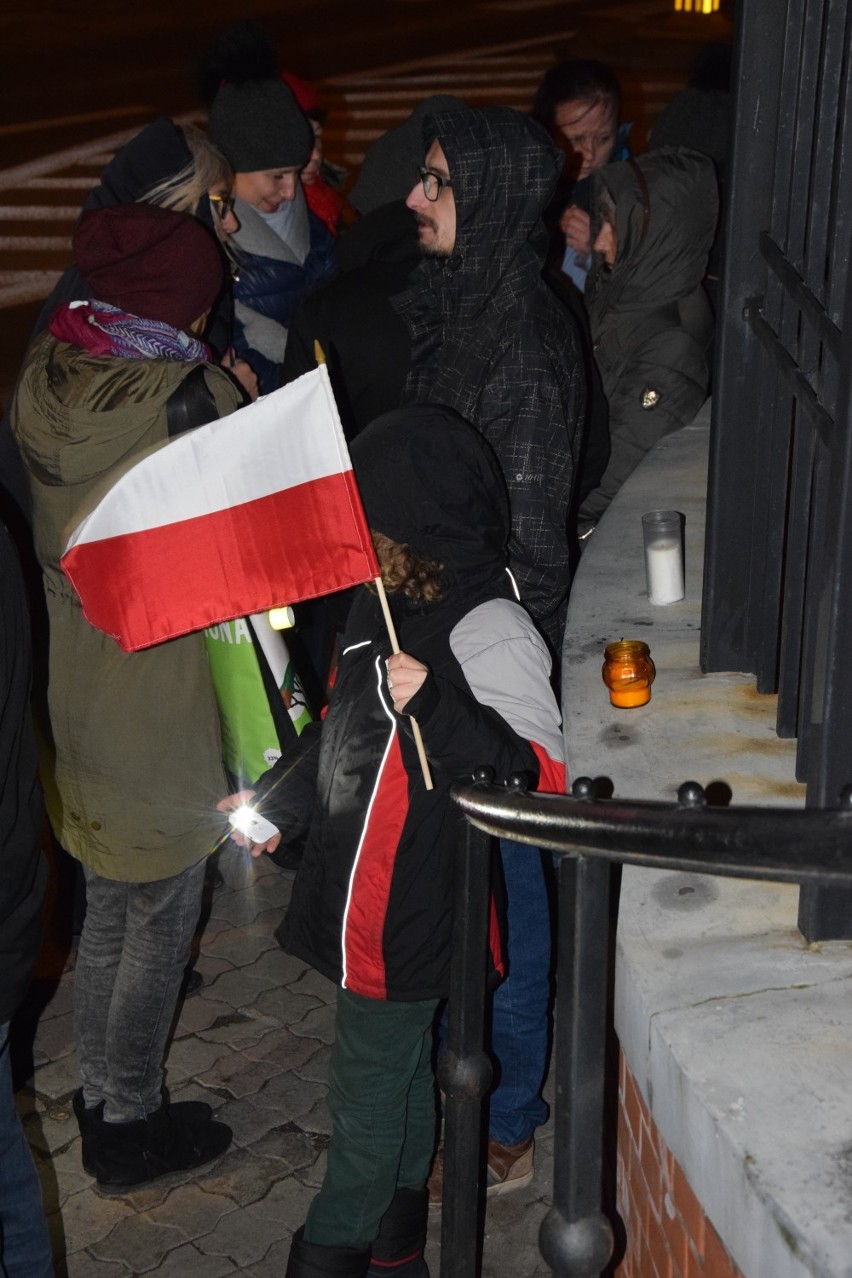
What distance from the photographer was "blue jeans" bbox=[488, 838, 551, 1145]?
11.0 ft

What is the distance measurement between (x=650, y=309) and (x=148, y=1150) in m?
2.87

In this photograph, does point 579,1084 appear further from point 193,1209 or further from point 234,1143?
point 234,1143

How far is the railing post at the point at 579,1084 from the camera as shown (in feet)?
6.45

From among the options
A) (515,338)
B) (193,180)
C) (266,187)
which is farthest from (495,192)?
(266,187)

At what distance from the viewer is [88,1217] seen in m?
3.61

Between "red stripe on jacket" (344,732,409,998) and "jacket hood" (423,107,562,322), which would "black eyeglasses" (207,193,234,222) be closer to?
"jacket hood" (423,107,562,322)

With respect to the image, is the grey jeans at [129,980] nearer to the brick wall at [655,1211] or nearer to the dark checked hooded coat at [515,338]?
the dark checked hooded coat at [515,338]

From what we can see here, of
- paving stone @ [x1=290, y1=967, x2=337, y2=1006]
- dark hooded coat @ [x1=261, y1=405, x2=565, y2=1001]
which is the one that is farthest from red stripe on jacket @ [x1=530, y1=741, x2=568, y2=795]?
paving stone @ [x1=290, y1=967, x2=337, y2=1006]

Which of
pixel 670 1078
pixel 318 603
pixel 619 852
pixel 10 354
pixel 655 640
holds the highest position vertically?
pixel 619 852

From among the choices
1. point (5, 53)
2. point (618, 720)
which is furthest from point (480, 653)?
point (5, 53)

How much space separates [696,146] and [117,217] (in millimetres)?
3203

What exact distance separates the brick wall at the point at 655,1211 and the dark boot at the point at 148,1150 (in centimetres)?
144

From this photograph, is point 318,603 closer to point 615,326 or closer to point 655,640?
point 615,326

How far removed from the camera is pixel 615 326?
4.63 meters
